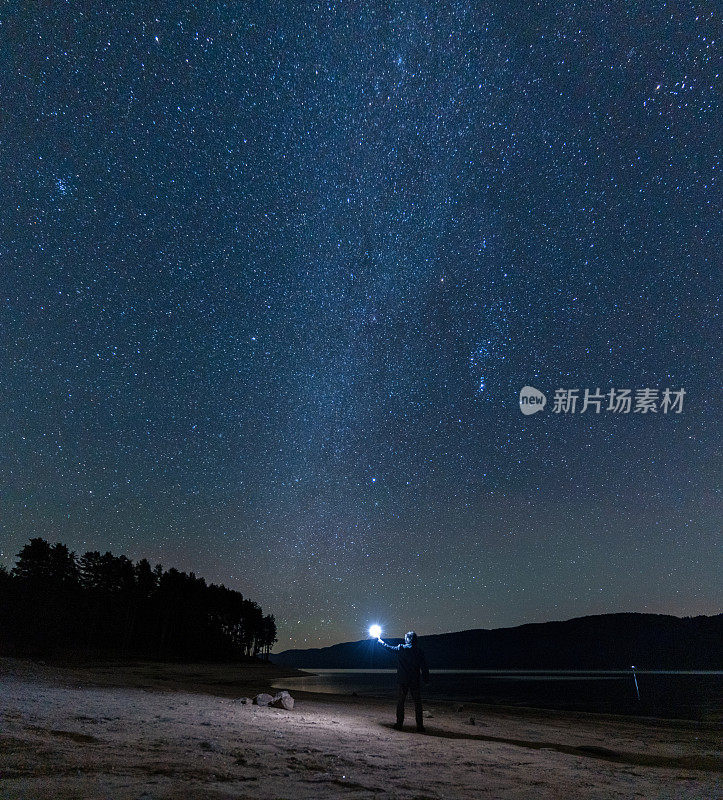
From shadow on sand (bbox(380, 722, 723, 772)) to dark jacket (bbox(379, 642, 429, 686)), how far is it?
108cm

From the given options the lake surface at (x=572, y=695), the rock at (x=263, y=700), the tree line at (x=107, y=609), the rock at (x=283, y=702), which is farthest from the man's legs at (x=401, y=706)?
the tree line at (x=107, y=609)

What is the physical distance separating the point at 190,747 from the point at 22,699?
213 inches

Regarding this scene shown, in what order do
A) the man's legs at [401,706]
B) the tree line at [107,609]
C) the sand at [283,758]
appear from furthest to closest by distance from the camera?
1. the tree line at [107,609]
2. the man's legs at [401,706]
3. the sand at [283,758]

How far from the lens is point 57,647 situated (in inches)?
2618

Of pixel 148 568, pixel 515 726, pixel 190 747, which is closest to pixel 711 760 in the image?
pixel 515 726

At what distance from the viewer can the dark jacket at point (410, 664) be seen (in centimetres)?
1307

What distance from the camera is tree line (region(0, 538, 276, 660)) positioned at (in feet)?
213

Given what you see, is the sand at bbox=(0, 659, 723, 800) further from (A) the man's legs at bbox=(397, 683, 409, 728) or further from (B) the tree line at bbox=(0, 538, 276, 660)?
(B) the tree line at bbox=(0, 538, 276, 660)

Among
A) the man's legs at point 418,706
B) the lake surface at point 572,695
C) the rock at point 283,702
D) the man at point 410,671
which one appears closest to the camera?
the man's legs at point 418,706

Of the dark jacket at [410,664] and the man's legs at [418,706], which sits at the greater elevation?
the dark jacket at [410,664]

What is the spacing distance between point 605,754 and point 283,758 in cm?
837

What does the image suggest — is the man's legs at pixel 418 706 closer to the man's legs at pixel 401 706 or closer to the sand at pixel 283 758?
the man's legs at pixel 401 706

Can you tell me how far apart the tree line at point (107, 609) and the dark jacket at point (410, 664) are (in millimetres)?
62071

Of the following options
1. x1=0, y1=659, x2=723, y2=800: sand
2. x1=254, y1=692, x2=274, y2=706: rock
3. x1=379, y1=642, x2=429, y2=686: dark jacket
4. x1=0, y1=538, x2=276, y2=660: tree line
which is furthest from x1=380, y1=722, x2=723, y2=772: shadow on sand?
x1=0, y1=538, x2=276, y2=660: tree line
